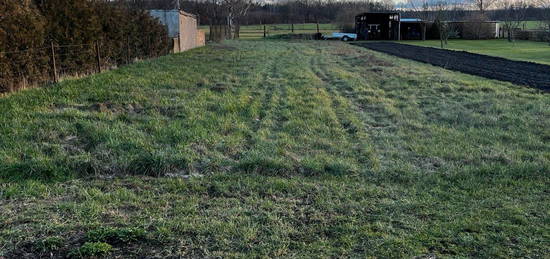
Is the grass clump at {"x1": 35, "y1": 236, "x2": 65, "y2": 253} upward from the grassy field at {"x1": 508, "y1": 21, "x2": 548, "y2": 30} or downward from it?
downward

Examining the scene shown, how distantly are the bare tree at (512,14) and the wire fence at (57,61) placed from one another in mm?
42184

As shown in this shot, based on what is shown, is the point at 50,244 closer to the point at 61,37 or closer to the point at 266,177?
the point at 266,177

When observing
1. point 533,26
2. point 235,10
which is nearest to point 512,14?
point 533,26

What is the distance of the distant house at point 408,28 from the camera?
53062 mm

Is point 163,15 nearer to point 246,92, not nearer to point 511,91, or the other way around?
point 246,92

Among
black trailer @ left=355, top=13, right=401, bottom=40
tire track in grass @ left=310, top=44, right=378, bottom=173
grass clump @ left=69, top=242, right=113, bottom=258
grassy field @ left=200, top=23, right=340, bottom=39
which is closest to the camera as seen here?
grass clump @ left=69, top=242, right=113, bottom=258

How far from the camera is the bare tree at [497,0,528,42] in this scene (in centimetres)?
4737

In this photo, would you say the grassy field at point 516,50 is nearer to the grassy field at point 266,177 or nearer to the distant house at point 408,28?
the distant house at point 408,28

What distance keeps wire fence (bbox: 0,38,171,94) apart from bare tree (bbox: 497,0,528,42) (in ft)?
138

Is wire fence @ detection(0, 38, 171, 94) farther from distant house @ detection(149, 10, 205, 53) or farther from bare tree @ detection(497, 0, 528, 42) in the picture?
bare tree @ detection(497, 0, 528, 42)

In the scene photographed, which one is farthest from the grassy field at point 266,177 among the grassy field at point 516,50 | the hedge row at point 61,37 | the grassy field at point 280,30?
the grassy field at point 280,30

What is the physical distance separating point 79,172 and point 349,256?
3418 millimetres

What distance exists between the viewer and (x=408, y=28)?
54.1 m

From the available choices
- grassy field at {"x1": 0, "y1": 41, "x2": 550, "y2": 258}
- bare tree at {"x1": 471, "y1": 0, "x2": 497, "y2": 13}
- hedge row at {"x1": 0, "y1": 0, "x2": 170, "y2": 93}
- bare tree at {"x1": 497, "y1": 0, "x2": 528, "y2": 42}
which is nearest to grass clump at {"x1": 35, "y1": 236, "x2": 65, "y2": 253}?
grassy field at {"x1": 0, "y1": 41, "x2": 550, "y2": 258}
